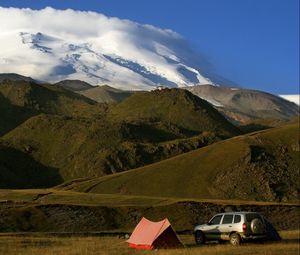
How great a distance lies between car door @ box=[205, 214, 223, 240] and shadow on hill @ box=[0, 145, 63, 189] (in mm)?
95649

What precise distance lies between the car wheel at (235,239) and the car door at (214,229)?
1.08m

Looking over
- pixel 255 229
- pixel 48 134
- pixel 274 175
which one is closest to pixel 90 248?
pixel 255 229

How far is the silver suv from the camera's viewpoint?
3100 cm

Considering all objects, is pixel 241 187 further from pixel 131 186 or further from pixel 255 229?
pixel 255 229

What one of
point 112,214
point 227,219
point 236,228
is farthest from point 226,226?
point 112,214

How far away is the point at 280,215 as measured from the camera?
6631cm

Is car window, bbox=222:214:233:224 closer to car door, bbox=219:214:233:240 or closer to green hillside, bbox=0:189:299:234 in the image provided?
car door, bbox=219:214:233:240

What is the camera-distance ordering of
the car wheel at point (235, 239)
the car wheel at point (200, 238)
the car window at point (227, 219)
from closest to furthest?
1. the car wheel at point (235, 239)
2. the car window at point (227, 219)
3. the car wheel at point (200, 238)

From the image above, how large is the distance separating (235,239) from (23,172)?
111202 mm

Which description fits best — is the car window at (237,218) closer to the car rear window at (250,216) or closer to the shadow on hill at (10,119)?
the car rear window at (250,216)

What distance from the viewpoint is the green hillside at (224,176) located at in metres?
96.5

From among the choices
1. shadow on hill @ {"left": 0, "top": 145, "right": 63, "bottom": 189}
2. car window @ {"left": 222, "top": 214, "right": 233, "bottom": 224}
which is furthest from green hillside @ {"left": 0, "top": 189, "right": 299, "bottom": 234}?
shadow on hill @ {"left": 0, "top": 145, "right": 63, "bottom": 189}

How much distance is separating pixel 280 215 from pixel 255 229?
36562 millimetres

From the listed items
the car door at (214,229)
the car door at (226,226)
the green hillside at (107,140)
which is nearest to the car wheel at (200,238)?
the car door at (214,229)
